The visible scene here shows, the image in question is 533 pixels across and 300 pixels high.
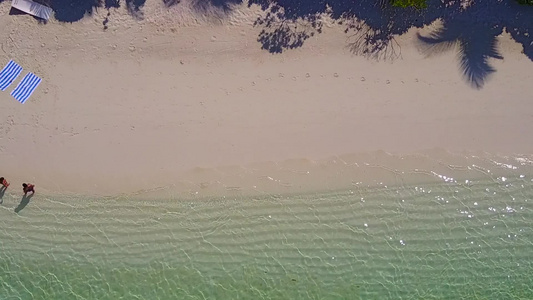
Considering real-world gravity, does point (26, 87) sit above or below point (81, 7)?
below

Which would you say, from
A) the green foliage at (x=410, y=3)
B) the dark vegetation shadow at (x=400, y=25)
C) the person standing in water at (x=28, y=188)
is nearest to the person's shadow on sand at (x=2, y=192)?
the person standing in water at (x=28, y=188)

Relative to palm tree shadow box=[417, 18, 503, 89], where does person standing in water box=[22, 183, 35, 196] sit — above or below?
below

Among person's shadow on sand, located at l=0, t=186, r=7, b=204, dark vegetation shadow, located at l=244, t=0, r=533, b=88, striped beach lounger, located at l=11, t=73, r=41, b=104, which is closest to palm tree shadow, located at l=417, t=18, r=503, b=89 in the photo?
dark vegetation shadow, located at l=244, t=0, r=533, b=88

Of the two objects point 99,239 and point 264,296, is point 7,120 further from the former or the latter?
point 264,296

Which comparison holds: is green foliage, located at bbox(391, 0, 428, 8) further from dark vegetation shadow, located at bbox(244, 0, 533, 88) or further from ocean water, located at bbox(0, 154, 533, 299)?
ocean water, located at bbox(0, 154, 533, 299)

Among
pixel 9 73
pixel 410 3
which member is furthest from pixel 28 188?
pixel 410 3

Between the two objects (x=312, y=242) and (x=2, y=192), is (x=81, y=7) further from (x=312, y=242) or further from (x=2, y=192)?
(x=312, y=242)
